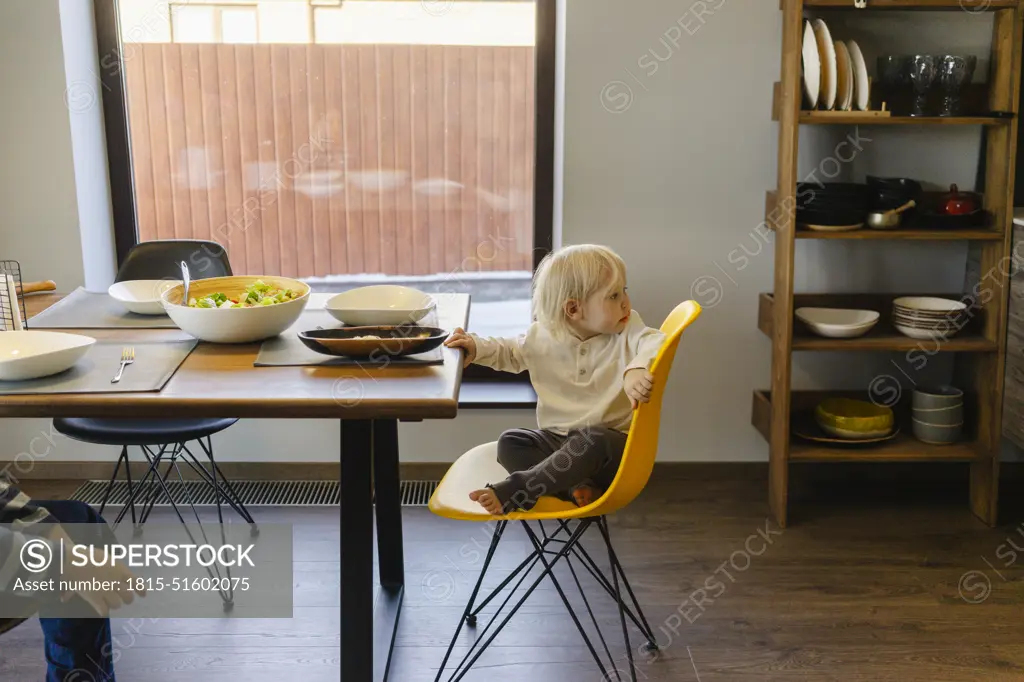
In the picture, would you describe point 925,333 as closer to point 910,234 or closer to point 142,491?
point 910,234

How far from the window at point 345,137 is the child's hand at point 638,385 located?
1.54m

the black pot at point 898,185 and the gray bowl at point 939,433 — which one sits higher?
the black pot at point 898,185

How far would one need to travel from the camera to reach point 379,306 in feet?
7.58

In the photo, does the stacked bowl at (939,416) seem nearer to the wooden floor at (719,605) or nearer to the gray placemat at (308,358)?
the wooden floor at (719,605)

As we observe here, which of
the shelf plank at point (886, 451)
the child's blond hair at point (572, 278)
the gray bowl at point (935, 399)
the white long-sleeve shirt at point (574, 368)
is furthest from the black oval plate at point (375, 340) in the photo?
the gray bowl at point (935, 399)

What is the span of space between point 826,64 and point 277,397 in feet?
6.46

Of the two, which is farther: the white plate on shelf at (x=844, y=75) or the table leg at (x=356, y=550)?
the white plate on shelf at (x=844, y=75)

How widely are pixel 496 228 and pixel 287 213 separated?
71cm

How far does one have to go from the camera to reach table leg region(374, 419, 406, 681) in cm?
243

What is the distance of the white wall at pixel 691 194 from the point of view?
3.16m

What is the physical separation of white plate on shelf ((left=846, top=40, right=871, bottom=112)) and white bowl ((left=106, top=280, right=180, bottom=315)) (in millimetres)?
1970

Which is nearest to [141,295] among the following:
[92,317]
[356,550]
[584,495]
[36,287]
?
[92,317]

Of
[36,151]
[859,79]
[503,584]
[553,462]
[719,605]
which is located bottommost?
[719,605]

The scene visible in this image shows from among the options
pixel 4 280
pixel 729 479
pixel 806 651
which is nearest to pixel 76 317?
pixel 4 280
